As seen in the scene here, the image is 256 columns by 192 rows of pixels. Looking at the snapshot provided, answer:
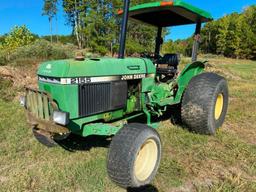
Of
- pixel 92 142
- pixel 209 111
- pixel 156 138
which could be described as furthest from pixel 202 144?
pixel 92 142

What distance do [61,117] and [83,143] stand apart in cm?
143

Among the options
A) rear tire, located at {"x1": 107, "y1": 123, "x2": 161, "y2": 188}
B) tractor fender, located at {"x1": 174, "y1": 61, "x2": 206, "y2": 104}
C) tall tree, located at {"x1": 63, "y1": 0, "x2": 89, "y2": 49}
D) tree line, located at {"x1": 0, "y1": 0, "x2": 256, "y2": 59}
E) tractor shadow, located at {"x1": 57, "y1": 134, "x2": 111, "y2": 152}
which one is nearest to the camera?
rear tire, located at {"x1": 107, "y1": 123, "x2": 161, "y2": 188}

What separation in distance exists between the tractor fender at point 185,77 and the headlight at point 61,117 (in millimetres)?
2256

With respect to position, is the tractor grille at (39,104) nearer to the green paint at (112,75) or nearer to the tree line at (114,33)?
the green paint at (112,75)

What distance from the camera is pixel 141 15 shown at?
4961 millimetres

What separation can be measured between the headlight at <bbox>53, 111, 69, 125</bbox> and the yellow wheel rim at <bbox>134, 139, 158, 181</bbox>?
94cm

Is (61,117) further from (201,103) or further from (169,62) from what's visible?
(169,62)

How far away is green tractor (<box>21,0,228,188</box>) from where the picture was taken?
10.4 ft

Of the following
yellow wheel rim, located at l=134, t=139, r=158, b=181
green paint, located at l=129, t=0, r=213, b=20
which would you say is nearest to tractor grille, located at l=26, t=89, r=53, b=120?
yellow wheel rim, located at l=134, t=139, r=158, b=181

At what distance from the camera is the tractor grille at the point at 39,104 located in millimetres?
3303

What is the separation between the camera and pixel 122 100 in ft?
12.7

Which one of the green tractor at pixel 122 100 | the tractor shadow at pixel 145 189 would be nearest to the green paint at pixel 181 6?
the green tractor at pixel 122 100

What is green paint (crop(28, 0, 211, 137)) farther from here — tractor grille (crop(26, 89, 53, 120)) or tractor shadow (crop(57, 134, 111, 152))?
tractor shadow (crop(57, 134, 111, 152))

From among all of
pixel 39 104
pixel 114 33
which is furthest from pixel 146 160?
pixel 114 33
